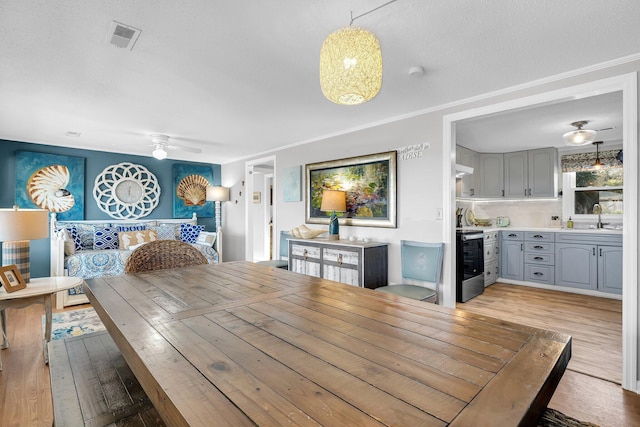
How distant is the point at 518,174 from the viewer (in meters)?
5.38

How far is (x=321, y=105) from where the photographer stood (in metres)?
3.19

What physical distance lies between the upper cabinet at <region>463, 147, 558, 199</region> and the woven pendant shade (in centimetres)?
464

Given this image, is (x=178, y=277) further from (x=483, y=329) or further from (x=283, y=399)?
(x=483, y=329)

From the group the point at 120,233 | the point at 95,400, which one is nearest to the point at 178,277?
the point at 95,400

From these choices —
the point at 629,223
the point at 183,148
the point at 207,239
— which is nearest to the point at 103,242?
the point at 207,239

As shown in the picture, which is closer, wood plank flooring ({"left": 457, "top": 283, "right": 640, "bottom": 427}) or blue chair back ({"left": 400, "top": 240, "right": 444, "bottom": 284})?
wood plank flooring ({"left": 457, "top": 283, "right": 640, "bottom": 427})

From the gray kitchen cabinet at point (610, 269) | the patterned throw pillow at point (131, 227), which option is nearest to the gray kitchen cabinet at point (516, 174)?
the gray kitchen cabinet at point (610, 269)

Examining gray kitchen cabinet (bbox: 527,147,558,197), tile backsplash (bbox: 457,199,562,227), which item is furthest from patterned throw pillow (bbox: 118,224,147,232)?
gray kitchen cabinet (bbox: 527,147,558,197)

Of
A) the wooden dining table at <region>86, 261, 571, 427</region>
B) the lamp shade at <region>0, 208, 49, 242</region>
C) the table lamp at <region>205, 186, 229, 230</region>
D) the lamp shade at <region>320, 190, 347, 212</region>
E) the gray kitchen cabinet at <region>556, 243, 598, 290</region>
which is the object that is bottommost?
the gray kitchen cabinet at <region>556, 243, 598, 290</region>

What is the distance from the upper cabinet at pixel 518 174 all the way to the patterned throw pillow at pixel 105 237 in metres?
6.06

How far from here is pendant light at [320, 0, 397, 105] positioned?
4.33ft

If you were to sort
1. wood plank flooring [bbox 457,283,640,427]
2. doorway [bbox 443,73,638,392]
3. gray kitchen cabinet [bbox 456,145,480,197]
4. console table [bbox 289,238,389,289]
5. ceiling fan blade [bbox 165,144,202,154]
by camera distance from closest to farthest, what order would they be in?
wood plank flooring [bbox 457,283,640,427]
doorway [bbox 443,73,638,392]
console table [bbox 289,238,389,289]
gray kitchen cabinet [bbox 456,145,480,197]
ceiling fan blade [bbox 165,144,202,154]

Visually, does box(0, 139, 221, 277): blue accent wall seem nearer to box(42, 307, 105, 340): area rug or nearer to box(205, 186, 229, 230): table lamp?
box(205, 186, 229, 230): table lamp

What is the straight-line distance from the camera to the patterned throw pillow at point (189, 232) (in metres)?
6.04
